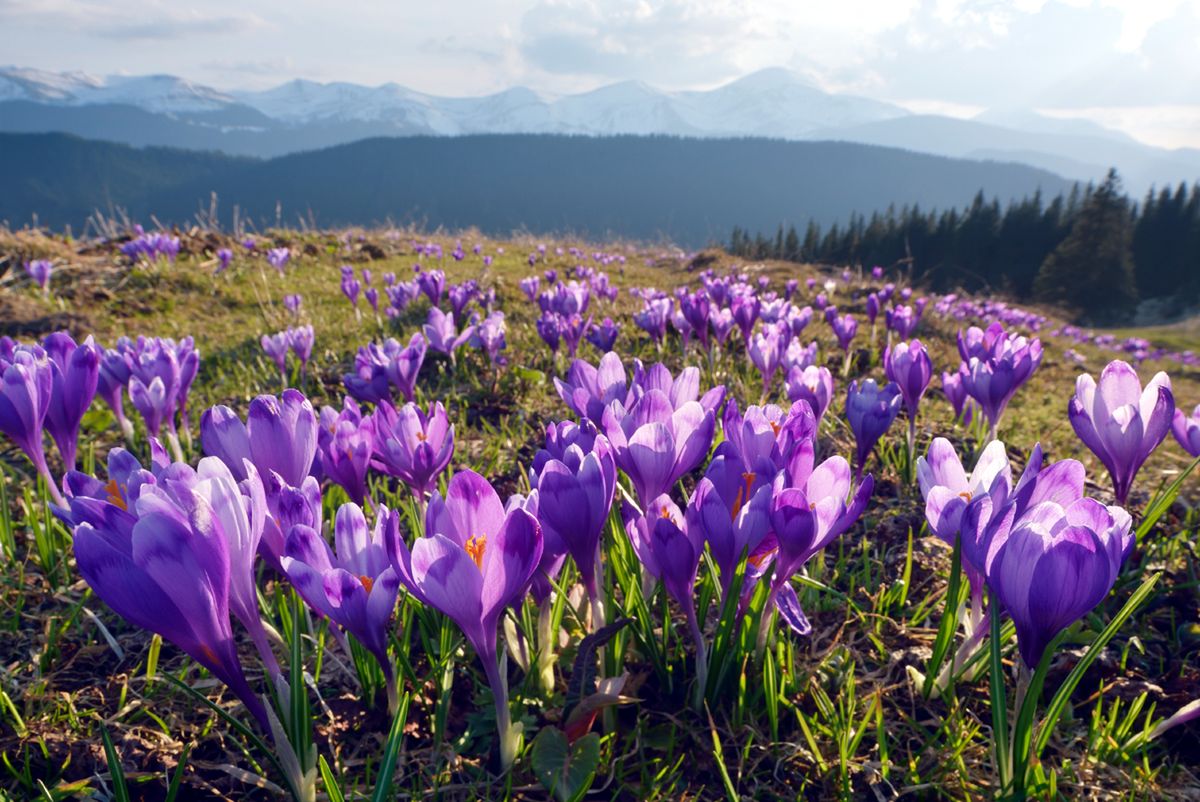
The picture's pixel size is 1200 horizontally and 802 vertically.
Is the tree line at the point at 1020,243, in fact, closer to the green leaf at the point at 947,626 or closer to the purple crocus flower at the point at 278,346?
the purple crocus flower at the point at 278,346

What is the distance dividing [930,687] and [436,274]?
5230 millimetres

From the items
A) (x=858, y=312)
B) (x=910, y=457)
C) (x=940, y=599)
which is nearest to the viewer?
(x=940, y=599)

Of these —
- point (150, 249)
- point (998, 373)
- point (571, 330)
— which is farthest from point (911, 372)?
point (150, 249)

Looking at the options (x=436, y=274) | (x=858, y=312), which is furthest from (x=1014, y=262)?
(x=436, y=274)

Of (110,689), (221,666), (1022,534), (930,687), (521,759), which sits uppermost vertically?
(1022,534)

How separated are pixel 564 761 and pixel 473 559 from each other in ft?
1.69

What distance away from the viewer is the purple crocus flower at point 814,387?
266 cm

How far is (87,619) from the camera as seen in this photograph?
2.26m

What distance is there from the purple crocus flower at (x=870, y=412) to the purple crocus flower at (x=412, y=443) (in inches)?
55.4

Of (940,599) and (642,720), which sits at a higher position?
(940,599)

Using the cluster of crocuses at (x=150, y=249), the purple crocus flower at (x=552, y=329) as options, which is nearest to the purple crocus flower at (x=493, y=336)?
the purple crocus flower at (x=552, y=329)

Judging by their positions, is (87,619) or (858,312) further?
(858,312)

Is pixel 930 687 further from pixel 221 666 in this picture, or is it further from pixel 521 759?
pixel 221 666

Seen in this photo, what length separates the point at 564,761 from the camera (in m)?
1.48
